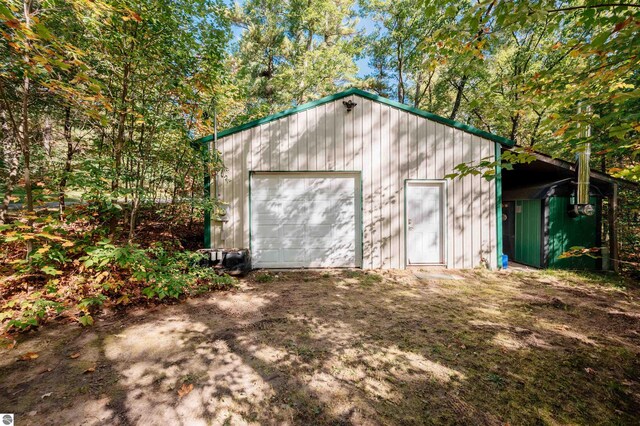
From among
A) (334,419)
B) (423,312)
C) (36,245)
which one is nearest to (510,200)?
(423,312)

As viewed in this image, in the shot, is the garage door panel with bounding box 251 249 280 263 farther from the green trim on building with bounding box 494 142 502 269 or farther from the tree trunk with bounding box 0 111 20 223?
the green trim on building with bounding box 494 142 502 269

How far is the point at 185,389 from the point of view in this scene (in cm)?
196

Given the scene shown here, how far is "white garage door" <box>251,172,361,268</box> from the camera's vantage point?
577 cm

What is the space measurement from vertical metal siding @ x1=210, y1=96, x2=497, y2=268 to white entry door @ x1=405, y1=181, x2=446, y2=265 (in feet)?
0.58

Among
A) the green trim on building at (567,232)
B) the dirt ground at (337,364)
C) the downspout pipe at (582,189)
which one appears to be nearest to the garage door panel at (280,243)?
the dirt ground at (337,364)

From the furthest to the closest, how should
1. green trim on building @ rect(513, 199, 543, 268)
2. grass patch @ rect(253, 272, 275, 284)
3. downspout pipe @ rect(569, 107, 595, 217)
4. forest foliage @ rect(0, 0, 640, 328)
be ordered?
green trim on building @ rect(513, 199, 543, 268) → downspout pipe @ rect(569, 107, 595, 217) → grass patch @ rect(253, 272, 275, 284) → forest foliage @ rect(0, 0, 640, 328)

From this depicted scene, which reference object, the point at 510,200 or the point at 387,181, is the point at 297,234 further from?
the point at 510,200

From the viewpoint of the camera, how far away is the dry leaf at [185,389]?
1909 millimetres

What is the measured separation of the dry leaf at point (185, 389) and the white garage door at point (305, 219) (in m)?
3.75

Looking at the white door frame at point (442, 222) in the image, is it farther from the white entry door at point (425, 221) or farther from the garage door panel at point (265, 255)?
the garage door panel at point (265, 255)

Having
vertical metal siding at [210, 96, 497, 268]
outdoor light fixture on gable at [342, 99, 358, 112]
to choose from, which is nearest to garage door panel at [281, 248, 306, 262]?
vertical metal siding at [210, 96, 497, 268]

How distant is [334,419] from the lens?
1.69 meters

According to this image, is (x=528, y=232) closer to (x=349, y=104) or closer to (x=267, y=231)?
(x=349, y=104)

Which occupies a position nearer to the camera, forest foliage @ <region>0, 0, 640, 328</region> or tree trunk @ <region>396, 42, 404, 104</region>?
forest foliage @ <region>0, 0, 640, 328</region>
